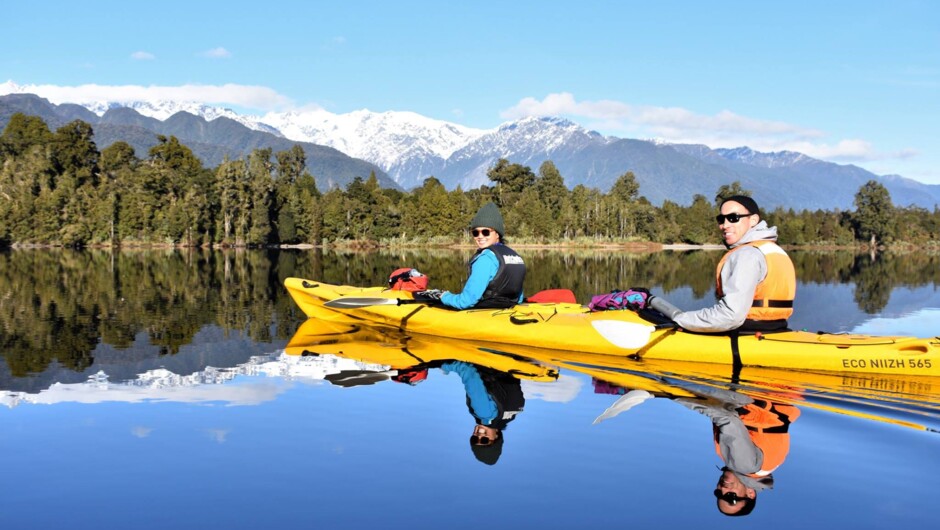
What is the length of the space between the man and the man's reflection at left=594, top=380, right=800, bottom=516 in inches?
42.6

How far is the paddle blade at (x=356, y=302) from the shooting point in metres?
12.8

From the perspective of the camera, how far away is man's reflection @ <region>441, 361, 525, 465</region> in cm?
627

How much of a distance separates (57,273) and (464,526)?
28074 mm

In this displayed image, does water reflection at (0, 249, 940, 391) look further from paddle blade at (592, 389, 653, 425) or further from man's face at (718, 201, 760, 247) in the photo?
man's face at (718, 201, 760, 247)

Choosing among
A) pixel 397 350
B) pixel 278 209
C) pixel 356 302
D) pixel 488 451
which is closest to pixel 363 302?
pixel 356 302

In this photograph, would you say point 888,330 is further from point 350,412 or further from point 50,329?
point 50,329

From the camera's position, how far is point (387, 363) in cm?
1010

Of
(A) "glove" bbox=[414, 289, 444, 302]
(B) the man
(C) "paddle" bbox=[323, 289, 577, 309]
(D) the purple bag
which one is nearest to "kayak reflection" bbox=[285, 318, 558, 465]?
(C) "paddle" bbox=[323, 289, 577, 309]

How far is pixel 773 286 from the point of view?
862cm

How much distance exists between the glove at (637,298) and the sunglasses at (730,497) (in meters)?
5.04

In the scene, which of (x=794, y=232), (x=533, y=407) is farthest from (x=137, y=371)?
(x=794, y=232)

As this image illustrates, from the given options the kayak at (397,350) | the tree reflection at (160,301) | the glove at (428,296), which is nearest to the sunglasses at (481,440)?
the kayak at (397,350)

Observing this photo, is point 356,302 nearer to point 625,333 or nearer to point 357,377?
point 357,377

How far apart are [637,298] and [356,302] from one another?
17.4 ft
